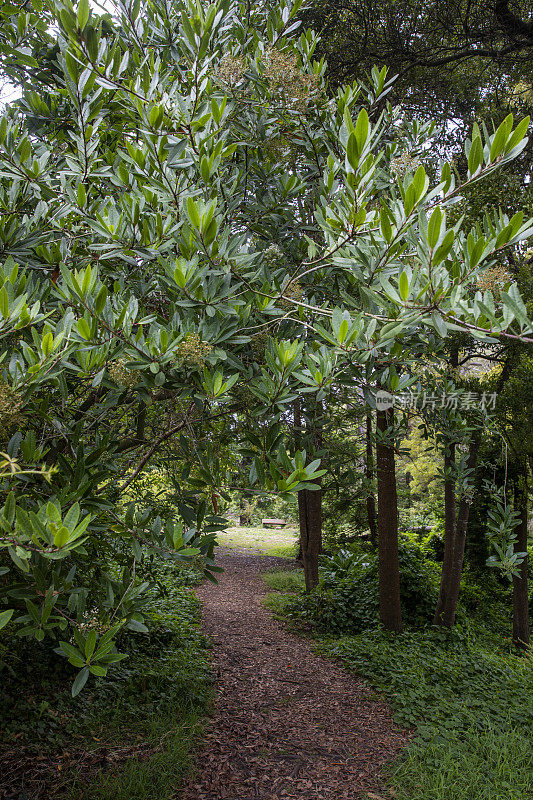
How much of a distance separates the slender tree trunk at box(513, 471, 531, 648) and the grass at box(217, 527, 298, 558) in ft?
31.4

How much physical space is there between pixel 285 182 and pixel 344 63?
124 inches

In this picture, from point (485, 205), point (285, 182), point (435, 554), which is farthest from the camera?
point (435, 554)

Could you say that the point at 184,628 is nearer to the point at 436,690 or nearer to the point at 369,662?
the point at 369,662

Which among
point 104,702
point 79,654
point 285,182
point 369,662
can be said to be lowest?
point 369,662

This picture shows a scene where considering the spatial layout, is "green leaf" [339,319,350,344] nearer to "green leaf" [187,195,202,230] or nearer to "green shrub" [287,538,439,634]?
"green leaf" [187,195,202,230]

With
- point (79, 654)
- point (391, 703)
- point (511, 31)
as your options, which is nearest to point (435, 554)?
point (391, 703)

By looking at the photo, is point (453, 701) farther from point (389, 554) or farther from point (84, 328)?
point (84, 328)

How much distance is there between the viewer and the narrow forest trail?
133 inches

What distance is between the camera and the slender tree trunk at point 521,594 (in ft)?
18.9

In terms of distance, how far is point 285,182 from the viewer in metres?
2.60

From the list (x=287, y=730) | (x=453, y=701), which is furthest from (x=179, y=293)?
(x=453, y=701)

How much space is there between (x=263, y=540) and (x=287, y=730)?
57.4 ft

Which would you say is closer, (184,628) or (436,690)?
(436,690)
